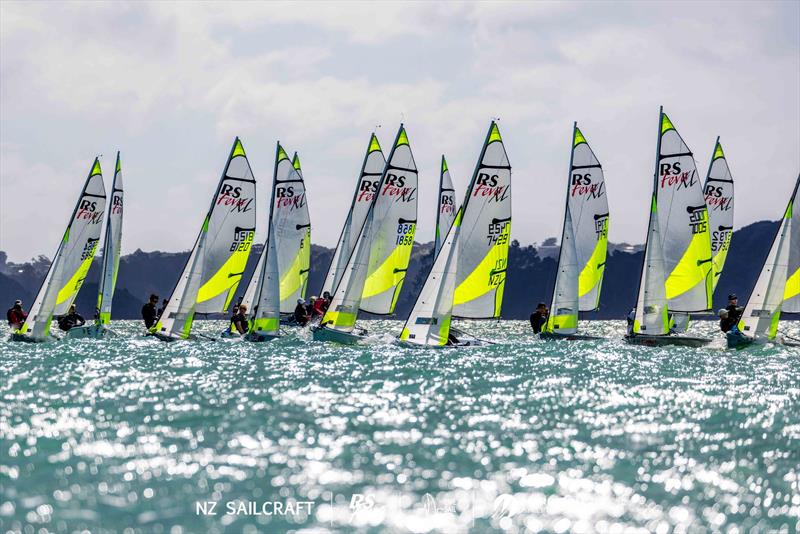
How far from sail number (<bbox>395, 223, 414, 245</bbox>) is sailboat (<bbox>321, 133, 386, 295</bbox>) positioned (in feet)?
18.7

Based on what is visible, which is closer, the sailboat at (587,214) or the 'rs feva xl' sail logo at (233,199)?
the 'rs feva xl' sail logo at (233,199)

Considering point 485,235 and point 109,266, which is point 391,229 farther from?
point 109,266

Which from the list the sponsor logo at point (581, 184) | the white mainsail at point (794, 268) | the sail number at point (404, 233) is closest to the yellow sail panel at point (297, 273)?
the sail number at point (404, 233)

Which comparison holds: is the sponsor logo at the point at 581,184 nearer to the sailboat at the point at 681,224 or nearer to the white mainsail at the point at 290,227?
the sailboat at the point at 681,224

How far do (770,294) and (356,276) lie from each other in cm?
1180

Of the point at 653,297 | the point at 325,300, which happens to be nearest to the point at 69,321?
the point at 325,300

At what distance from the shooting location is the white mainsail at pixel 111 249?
34.7 metres

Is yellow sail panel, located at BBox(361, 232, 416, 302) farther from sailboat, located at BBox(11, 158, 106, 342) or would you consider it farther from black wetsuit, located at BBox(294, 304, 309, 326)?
sailboat, located at BBox(11, 158, 106, 342)

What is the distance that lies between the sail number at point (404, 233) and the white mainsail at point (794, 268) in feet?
38.3

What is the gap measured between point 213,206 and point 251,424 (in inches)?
834

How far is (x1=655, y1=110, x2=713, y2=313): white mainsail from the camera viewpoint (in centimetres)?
3553

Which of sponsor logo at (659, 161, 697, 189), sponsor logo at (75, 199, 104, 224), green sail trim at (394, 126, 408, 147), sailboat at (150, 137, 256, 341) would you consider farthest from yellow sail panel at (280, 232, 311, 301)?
sponsor logo at (659, 161, 697, 189)

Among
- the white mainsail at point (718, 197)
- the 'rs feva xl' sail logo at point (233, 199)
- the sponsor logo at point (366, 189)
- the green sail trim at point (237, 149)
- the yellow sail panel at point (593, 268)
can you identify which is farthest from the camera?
the white mainsail at point (718, 197)

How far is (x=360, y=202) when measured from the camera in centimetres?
4062
